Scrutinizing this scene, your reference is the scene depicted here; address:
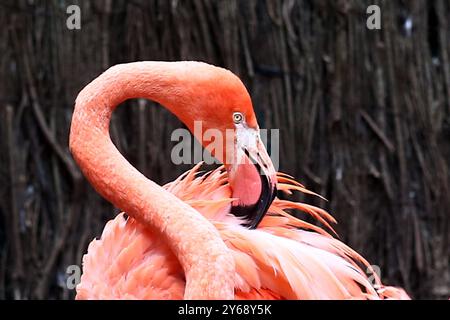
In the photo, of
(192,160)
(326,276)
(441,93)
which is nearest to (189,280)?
(326,276)

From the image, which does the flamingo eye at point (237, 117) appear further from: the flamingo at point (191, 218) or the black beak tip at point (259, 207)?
the black beak tip at point (259, 207)

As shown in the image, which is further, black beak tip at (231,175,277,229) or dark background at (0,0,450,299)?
dark background at (0,0,450,299)

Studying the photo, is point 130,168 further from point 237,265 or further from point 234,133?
point 237,265

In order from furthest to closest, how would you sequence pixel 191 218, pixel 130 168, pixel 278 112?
pixel 278 112 < pixel 130 168 < pixel 191 218

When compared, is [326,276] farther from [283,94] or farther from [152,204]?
[283,94]

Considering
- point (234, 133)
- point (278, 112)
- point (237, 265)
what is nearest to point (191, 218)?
point (237, 265)

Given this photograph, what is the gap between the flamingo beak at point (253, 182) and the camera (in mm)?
2131

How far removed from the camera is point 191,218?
6.80 ft

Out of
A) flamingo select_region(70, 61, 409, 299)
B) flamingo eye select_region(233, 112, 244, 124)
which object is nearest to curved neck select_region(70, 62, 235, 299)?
flamingo select_region(70, 61, 409, 299)

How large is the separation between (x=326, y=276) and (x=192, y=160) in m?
1.71

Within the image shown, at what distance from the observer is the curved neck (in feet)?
6.70

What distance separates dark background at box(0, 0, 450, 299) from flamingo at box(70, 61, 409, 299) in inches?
56.5

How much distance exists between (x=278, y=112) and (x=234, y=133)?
5.18ft

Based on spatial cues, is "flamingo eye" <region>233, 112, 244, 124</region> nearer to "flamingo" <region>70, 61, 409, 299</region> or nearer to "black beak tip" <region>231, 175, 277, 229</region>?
"flamingo" <region>70, 61, 409, 299</region>
